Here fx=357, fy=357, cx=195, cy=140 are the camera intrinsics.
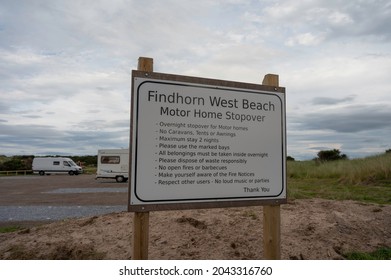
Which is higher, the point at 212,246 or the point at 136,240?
the point at 136,240

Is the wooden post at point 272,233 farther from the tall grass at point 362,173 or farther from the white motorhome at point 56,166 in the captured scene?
the white motorhome at point 56,166

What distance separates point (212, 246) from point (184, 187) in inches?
72.6

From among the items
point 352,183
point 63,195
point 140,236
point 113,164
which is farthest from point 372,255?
point 113,164

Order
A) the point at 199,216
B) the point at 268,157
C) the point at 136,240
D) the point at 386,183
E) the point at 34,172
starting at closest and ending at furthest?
the point at 136,240, the point at 268,157, the point at 199,216, the point at 386,183, the point at 34,172

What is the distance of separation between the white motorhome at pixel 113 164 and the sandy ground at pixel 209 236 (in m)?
20.2

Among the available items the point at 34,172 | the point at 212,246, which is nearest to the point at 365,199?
the point at 212,246

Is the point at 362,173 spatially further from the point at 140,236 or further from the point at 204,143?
the point at 140,236

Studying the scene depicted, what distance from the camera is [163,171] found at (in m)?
3.31

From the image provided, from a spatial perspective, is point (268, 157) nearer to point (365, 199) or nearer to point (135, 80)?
point (135, 80)

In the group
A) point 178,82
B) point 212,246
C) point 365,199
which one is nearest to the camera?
point 178,82

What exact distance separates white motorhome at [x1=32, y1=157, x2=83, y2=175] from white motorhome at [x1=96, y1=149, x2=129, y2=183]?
13676mm

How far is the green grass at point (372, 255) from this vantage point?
480cm

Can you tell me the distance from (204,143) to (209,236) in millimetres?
2235

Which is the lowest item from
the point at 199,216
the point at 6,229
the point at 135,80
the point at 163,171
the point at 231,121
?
the point at 6,229
